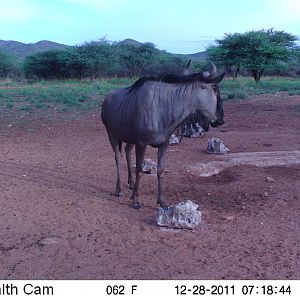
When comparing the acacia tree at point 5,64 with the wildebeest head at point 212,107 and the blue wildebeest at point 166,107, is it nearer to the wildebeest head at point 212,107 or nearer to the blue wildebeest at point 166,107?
the blue wildebeest at point 166,107

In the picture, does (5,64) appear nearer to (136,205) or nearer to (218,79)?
(136,205)

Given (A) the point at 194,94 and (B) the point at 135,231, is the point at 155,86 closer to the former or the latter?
(A) the point at 194,94

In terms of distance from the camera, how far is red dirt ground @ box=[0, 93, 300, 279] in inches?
167

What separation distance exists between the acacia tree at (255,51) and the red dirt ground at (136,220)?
2578 centimetres

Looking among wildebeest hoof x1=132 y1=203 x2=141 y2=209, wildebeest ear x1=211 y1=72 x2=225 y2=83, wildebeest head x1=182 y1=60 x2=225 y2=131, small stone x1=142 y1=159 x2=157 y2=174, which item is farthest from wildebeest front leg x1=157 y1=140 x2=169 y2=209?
small stone x1=142 y1=159 x2=157 y2=174

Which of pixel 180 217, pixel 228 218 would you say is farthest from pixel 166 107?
pixel 228 218

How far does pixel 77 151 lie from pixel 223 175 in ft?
12.0

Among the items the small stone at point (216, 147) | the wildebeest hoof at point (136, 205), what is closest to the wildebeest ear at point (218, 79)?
the wildebeest hoof at point (136, 205)

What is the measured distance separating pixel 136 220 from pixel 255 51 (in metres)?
31.7

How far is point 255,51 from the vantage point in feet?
114

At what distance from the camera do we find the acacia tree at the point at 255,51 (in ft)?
113

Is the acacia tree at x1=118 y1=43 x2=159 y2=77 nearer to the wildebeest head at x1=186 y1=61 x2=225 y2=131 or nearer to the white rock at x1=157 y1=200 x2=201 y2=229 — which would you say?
the wildebeest head at x1=186 y1=61 x2=225 y2=131

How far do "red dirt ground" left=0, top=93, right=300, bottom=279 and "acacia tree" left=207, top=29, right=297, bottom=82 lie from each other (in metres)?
25.8

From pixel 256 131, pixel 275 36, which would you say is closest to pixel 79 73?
A: pixel 275 36
